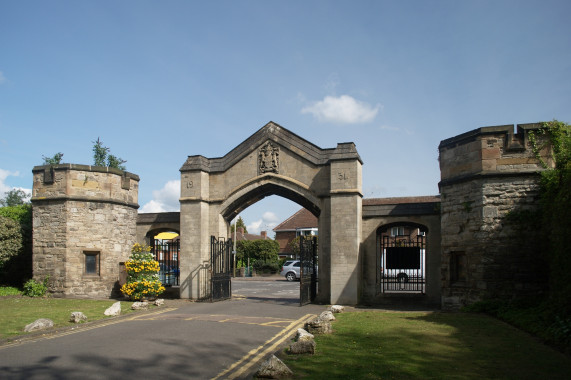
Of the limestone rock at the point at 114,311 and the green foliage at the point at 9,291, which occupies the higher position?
the limestone rock at the point at 114,311

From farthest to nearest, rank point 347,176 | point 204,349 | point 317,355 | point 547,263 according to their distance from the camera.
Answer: point 347,176, point 547,263, point 204,349, point 317,355

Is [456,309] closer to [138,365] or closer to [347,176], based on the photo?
[347,176]

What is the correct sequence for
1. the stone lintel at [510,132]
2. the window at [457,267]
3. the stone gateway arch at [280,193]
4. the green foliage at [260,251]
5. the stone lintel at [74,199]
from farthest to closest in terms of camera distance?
the green foliage at [260,251], the stone lintel at [74,199], the stone gateway arch at [280,193], the window at [457,267], the stone lintel at [510,132]

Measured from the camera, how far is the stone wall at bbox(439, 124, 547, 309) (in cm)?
1290

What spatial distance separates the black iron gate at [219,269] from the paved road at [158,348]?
3818mm

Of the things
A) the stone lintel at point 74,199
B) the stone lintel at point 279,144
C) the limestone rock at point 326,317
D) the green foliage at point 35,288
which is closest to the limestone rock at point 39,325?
the limestone rock at point 326,317

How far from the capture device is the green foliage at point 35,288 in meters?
18.0

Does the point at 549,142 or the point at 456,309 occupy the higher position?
the point at 549,142

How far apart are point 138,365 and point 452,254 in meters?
10.6

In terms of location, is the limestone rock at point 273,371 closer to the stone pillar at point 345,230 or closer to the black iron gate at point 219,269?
the stone pillar at point 345,230

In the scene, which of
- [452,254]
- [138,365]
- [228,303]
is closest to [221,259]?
[228,303]

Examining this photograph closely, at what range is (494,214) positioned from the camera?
523 inches

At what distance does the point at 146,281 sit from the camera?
17547mm

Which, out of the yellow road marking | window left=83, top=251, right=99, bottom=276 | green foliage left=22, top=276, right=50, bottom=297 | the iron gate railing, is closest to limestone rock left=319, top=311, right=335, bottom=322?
the yellow road marking
